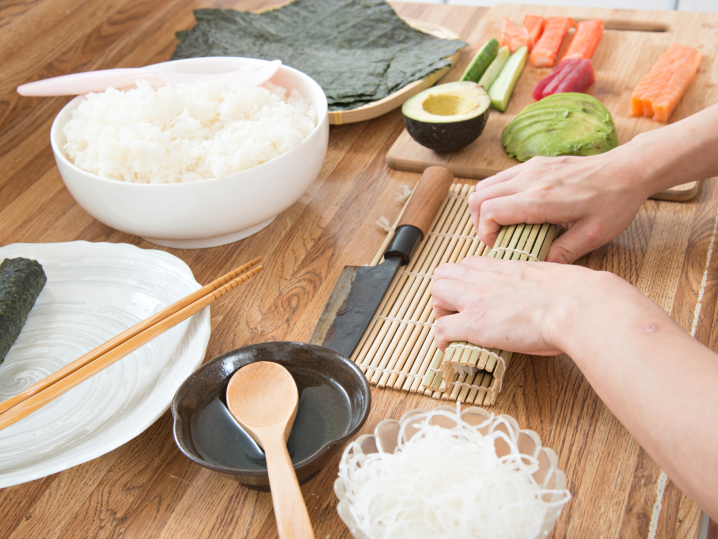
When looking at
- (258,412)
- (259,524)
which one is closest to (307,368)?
(258,412)

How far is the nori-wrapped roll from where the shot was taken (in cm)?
103

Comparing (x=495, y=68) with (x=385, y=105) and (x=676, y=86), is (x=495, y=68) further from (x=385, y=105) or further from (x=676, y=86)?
(x=676, y=86)

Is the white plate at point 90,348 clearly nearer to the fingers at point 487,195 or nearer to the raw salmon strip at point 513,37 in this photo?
the fingers at point 487,195

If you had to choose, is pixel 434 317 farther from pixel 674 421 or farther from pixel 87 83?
pixel 87 83

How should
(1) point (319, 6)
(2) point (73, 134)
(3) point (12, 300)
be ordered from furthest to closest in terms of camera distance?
(1) point (319, 6) → (2) point (73, 134) → (3) point (12, 300)

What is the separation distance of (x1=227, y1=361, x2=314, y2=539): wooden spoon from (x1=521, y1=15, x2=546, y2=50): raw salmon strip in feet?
4.79

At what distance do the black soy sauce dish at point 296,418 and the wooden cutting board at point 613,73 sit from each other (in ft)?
2.48

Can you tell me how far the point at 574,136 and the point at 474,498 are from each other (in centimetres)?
99

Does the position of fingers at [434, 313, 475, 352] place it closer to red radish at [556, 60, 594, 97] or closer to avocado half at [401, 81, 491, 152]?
avocado half at [401, 81, 491, 152]

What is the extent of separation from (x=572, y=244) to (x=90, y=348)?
0.89 m

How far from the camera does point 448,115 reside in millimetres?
1536

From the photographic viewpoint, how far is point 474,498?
66 centimetres

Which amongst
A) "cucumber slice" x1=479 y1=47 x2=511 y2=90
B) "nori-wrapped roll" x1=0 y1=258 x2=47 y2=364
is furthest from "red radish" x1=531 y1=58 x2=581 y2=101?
"nori-wrapped roll" x1=0 y1=258 x2=47 y2=364

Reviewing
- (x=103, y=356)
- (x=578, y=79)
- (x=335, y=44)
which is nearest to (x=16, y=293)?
(x=103, y=356)
